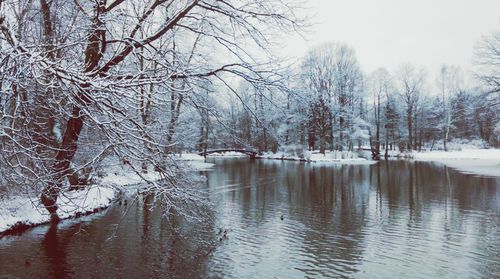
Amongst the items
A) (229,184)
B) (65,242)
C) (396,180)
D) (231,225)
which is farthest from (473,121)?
(65,242)

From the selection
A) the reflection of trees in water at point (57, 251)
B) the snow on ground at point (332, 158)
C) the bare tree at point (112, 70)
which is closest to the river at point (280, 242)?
the reflection of trees in water at point (57, 251)

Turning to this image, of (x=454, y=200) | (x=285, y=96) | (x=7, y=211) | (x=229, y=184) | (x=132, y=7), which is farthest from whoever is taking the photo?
(x=229, y=184)

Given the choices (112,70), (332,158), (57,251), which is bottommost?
(57,251)

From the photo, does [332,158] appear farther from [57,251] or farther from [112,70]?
[112,70]

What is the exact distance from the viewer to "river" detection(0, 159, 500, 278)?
992 cm

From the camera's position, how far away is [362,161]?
1919 inches

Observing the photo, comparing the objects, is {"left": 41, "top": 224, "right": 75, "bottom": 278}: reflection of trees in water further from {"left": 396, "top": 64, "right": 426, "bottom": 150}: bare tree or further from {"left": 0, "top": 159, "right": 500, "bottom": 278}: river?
{"left": 396, "top": 64, "right": 426, "bottom": 150}: bare tree

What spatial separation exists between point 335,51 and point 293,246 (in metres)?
47.2

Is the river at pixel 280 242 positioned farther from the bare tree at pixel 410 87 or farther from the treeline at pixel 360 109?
the bare tree at pixel 410 87

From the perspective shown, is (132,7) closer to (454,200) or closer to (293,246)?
(293,246)

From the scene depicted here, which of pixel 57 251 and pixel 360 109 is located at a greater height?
pixel 360 109

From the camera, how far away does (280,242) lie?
12.5m

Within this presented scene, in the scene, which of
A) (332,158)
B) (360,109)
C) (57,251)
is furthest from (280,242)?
(360,109)

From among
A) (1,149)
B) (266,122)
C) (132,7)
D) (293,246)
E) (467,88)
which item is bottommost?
(293,246)
